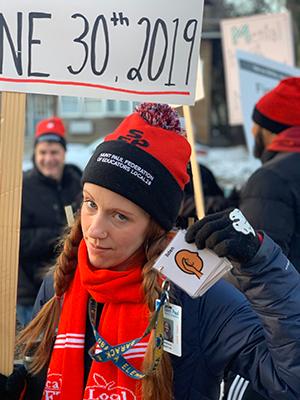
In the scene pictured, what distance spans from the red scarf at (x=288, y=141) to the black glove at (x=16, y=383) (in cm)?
170

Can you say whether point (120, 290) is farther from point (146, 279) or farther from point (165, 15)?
point (165, 15)

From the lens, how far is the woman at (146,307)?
154cm

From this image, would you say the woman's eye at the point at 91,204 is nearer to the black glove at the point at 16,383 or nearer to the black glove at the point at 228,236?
the black glove at the point at 228,236

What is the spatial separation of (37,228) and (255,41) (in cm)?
284

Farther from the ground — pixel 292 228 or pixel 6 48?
pixel 6 48

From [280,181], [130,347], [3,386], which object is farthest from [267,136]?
[3,386]

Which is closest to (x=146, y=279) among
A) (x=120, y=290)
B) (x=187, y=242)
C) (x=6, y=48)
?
(x=120, y=290)

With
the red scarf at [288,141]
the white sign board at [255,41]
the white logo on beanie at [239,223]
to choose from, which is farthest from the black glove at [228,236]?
the white sign board at [255,41]

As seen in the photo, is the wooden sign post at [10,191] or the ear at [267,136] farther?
the ear at [267,136]

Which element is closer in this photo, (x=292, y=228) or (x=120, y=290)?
(x=120, y=290)

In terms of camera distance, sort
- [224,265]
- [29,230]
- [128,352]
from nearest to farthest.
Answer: [224,265]
[128,352]
[29,230]

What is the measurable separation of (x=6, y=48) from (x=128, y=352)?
0.89m

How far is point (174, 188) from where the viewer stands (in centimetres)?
179

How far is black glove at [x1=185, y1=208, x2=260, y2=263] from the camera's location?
1468mm
